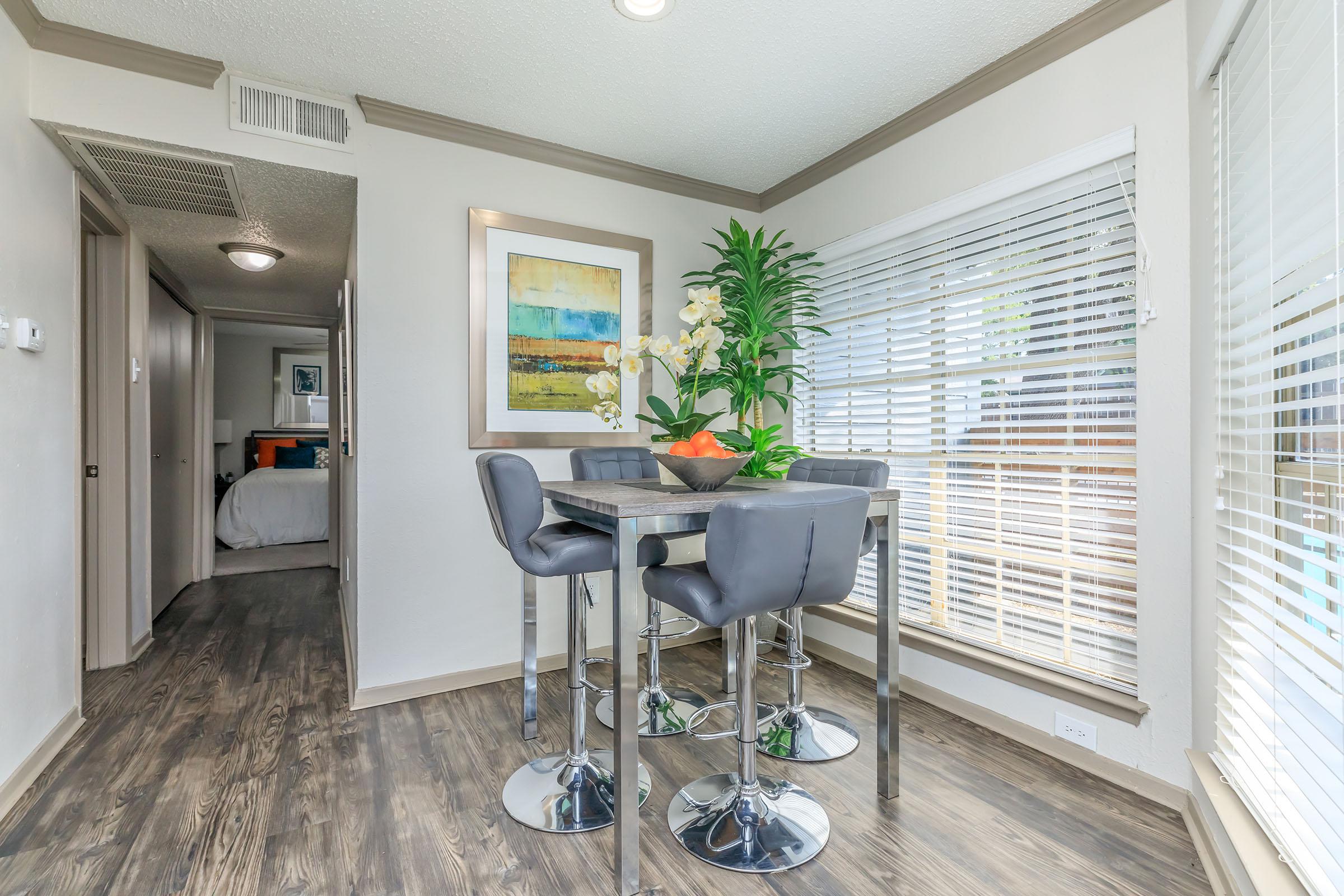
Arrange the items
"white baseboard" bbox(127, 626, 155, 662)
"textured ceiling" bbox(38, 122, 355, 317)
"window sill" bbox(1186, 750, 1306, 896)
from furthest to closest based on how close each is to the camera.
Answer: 1. "white baseboard" bbox(127, 626, 155, 662)
2. "textured ceiling" bbox(38, 122, 355, 317)
3. "window sill" bbox(1186, 750, 1306, 896)

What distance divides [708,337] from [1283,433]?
1397mm

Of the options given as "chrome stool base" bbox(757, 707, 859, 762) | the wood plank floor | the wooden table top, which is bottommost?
the wood plank floor

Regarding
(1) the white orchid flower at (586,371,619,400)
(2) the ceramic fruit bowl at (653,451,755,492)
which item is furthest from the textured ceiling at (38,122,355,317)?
(2) the ceramic fruit bowl at (653,451,755,492)

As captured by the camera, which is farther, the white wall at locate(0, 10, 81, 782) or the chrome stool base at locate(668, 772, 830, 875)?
the white wall at locate(0, 10, 81, 782)

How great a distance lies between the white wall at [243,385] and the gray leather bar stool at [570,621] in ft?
21.9

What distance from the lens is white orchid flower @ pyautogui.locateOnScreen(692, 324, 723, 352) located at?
1918 millimetres

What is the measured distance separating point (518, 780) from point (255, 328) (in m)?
7.15

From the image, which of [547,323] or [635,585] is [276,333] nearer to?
[547,323]

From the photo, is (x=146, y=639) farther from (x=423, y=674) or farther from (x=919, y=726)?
(x=919, y=726)

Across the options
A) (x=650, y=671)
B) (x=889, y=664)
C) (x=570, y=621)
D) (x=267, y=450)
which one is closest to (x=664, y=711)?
(x=650, y=671)

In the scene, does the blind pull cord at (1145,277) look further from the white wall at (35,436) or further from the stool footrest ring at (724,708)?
the white wall at (35,436)

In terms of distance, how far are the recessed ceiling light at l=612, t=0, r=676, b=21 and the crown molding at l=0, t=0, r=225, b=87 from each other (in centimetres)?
160

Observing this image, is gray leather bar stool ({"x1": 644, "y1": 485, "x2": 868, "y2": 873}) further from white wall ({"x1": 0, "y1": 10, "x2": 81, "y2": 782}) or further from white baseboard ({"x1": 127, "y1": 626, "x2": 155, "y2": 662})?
white baseboard ({"x1": 127, "y1": 626, "x2": 155, "y2": 662})

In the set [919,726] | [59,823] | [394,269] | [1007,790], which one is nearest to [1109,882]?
[1007,790]
